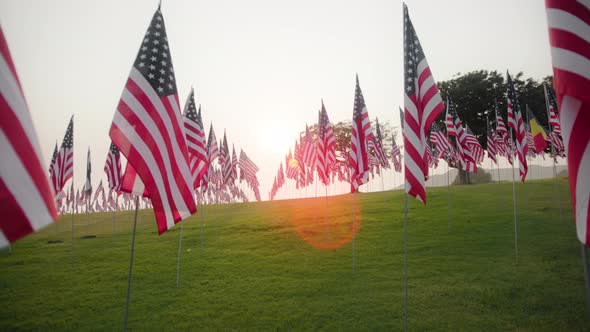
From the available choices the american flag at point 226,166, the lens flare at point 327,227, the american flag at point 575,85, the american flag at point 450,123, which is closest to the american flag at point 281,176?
the lens flare at point 327,227

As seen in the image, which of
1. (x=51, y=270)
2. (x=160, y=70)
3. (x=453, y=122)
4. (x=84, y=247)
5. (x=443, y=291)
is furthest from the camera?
(x=84, y=247)

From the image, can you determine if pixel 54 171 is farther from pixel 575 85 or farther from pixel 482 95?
pixel 482 95

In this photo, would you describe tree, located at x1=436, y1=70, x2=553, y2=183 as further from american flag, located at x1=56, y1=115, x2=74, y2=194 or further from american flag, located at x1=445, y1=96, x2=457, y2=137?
american flag, located at x1=56, y1=115, x2=74, y2=194

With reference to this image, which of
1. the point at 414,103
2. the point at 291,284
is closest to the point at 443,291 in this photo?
the point at 291,284

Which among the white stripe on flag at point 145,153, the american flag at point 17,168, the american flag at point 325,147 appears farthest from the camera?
the american flag at point 325,147

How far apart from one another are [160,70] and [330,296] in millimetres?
8285

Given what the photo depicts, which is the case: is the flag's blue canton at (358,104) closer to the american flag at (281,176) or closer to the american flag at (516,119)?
the american flag at (516,119)

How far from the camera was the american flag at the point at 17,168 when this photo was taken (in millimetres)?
2918

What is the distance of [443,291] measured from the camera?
1077cm

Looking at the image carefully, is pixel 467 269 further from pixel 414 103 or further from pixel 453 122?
pixel 453 122

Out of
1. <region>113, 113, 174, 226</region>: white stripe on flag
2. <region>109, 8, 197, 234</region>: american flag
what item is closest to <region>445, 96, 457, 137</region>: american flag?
<region>109, 8, 197, 234</region>: american flag

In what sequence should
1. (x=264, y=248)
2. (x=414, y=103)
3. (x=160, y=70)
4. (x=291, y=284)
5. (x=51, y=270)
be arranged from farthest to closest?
(x=264, y=248) → (x=51, y=270) → (x=291, y=284) → (x=414, y=103) → (x=160, y=70)

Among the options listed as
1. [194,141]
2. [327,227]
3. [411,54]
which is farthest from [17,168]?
[327,227]

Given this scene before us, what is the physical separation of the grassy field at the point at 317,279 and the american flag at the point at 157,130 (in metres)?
4.49
